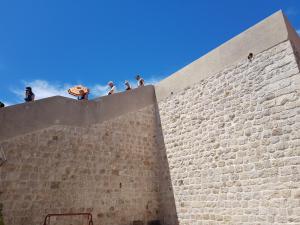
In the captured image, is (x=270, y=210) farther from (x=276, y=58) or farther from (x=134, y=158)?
(x=134, y=158)

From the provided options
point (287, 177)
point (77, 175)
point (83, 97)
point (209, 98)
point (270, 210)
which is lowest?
point (270, 210)

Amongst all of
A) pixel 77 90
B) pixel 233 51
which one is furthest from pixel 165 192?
pixel 233 51

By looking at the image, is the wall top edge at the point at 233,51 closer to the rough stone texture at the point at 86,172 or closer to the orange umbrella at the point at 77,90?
the rough stone texture at the point at 86,172

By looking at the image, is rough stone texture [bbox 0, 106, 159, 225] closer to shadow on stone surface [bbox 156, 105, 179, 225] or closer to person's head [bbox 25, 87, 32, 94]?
shadow on stone surface [bbox 156, 105, 179, 225]

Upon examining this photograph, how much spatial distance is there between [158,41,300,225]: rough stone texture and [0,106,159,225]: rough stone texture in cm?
81

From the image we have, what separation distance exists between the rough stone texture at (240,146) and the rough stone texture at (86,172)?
0.81m

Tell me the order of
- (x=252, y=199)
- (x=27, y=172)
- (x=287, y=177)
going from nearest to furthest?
1. (x=287, y=177)
2. (x=252, y=199)
3. (x=27, y=172)

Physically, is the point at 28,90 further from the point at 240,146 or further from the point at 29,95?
the point at 240,146

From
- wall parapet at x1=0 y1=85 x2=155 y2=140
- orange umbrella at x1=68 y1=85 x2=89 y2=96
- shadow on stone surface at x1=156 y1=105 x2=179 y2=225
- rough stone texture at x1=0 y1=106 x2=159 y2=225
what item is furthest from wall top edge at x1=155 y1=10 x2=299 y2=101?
orange umbrella at x1=68 y1=85 x2=89 y2=96

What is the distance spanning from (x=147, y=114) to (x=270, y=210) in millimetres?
4588

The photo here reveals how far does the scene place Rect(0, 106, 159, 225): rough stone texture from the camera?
250 inches

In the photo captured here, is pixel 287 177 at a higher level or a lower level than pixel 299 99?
lower

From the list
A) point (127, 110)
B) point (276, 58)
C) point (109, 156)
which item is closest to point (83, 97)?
point (127, 110)

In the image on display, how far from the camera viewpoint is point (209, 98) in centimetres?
736
